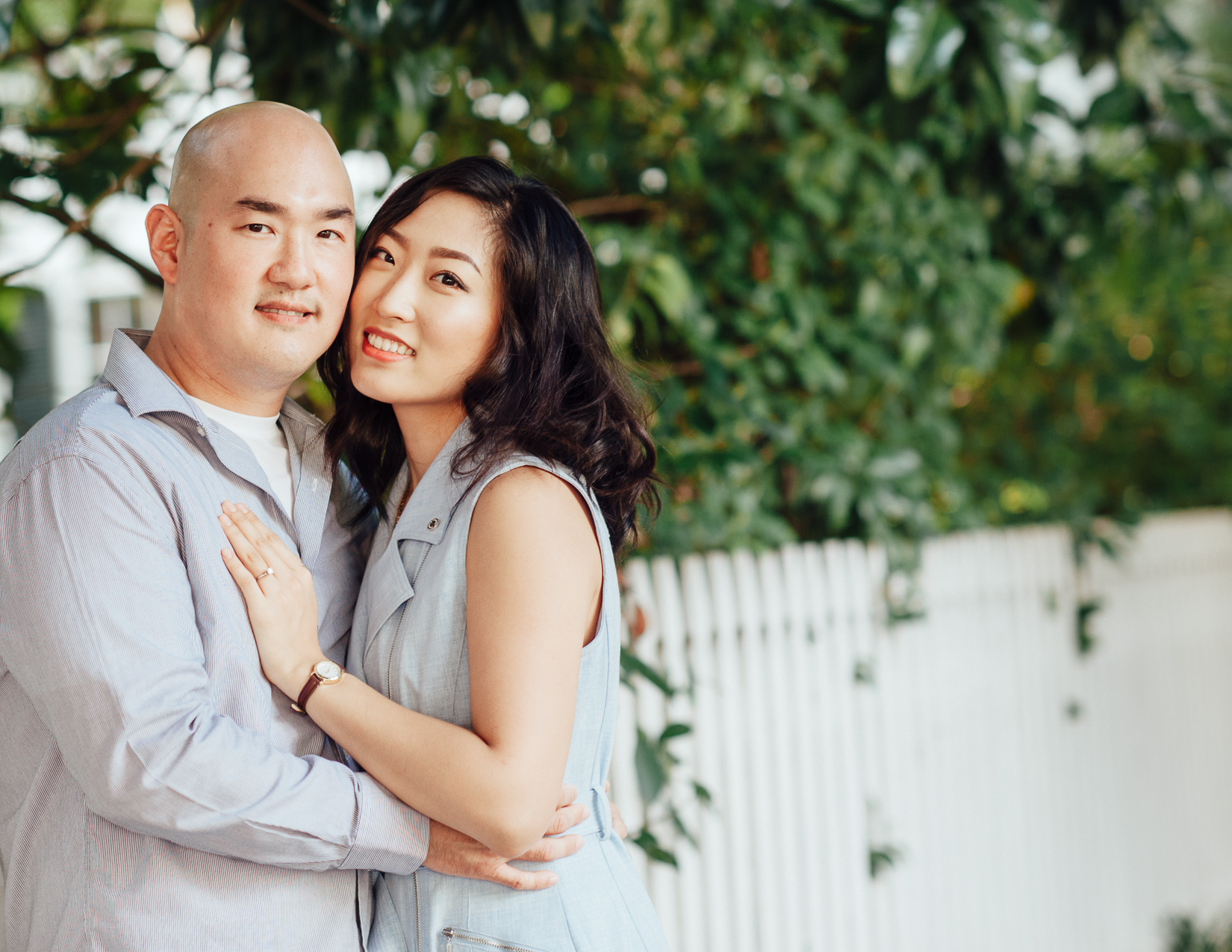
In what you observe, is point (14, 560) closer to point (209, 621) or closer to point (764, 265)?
point (209, 621)

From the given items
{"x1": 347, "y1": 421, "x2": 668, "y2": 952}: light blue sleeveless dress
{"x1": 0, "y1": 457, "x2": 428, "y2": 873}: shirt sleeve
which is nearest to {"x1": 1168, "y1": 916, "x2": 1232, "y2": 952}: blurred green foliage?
{"x1": 347, "y1": 421, "x2": 668, "y2": 952}: light blue sleeveless dress

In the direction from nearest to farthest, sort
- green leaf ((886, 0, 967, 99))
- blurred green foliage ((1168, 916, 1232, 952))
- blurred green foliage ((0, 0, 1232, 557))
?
green leaf ((886, 0, 967, 99)) → blurred green foliage ((0, 0, 1232, 557)) → blurred green foliage ((1168, 916, 1232, 952))

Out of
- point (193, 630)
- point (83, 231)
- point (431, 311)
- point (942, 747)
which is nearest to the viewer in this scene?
point (193, 630)

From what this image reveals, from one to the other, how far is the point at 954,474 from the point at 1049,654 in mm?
842

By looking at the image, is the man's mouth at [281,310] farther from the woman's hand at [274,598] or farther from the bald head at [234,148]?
the woman's hand at [274,598]

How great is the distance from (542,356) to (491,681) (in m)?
0.52

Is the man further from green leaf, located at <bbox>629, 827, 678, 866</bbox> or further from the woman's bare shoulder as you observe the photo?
green leaf, located at <bbox>629, 827, 678, 866</bbox>

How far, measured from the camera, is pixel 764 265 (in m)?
3.46

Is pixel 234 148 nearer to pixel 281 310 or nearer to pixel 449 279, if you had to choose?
pixel 281 310

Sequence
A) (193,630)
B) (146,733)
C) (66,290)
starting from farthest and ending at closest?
1. (66,290)
2. (193,630)
3. (146,733)

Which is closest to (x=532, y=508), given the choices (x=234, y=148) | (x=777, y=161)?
(x=234, y=148)

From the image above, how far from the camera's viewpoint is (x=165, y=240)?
1492mm

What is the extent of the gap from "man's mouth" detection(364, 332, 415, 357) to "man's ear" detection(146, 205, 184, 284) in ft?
0.99

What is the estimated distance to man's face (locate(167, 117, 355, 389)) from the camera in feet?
4.67
